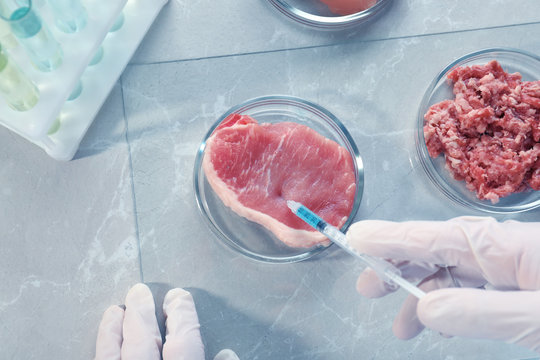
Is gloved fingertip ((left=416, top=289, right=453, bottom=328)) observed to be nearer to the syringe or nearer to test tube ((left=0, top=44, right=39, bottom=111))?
the syringe

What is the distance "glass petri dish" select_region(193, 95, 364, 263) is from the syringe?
16 cm

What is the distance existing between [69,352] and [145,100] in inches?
32.7

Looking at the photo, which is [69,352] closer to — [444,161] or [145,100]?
[145,100]

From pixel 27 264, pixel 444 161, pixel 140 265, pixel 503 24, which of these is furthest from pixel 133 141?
pixel 503 24

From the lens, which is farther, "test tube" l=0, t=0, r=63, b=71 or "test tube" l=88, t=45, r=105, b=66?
"test tube" l=88, t=45, r=105, b=66

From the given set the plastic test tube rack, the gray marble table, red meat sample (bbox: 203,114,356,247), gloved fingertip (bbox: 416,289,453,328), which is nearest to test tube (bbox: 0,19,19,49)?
the plastic test tube rack

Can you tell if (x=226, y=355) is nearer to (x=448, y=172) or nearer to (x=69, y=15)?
(x=448, y=172)

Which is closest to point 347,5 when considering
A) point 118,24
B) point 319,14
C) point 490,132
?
point 319,14

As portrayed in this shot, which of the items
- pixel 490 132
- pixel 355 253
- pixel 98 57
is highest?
pixel 490 132

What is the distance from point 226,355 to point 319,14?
116cm

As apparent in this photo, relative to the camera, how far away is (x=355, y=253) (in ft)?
4.38

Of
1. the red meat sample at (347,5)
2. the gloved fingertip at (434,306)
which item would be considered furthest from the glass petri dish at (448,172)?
the gloved fingertip at (434,306)

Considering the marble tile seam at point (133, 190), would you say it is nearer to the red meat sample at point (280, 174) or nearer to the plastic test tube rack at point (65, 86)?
the plastic test tube rack at point (65, 86)

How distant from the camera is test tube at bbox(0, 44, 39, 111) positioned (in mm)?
1135
